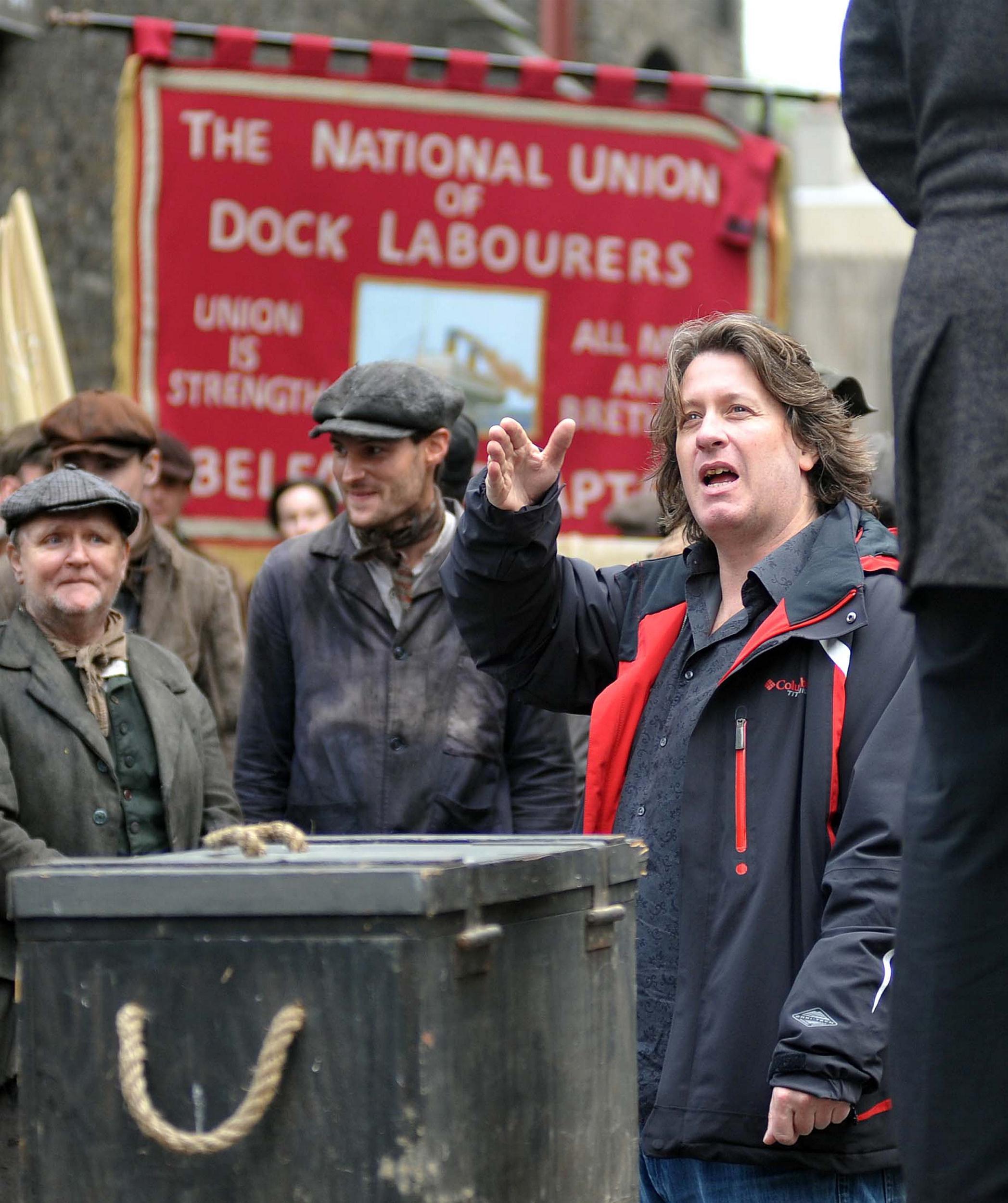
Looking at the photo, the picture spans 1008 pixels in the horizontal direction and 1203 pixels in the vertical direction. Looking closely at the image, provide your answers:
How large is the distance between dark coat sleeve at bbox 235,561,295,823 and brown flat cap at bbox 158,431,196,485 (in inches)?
61.9

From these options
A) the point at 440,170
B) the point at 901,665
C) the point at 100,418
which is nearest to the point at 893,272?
the point at 440,170

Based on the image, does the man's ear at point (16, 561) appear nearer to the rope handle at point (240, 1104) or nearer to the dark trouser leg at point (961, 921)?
the rope handle at point (240, 1104)

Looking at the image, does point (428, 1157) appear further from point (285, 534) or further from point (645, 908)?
point (285, 534)

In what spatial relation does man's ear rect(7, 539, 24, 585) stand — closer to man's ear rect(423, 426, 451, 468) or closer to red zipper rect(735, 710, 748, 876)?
man's ear rect(423, 426, 451, 468)

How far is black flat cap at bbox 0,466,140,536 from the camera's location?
4.41m

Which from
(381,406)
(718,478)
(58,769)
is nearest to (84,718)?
(58,769)

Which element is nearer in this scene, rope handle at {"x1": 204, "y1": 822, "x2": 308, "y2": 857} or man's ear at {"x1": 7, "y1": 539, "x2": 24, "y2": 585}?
rope handle at {"x1": 204, "y1": 822, "x2": 308, "y2": 857}

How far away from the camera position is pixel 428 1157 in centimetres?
211

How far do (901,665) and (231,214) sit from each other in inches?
175

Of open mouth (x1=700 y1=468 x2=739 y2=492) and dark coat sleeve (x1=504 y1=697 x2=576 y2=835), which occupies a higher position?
open mouth (x1=700 y1=468 x2=739 y2=492)

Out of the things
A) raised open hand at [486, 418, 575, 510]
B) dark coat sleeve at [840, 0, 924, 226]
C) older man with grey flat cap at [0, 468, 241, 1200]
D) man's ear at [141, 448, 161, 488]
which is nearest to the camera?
dark coat sleeve at [840, 0, 924, 226]

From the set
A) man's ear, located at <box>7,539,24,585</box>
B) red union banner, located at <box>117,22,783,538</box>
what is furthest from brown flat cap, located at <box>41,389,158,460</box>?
red union banner, located at <box>117,22,783,538</box>

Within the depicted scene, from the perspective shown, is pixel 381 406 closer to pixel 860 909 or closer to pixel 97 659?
pixel 97 659

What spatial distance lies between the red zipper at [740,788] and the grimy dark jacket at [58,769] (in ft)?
5.36
